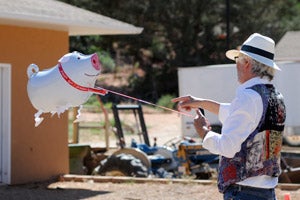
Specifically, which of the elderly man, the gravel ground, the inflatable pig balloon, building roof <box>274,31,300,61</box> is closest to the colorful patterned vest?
the elderly man

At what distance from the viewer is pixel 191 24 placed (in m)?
36.7

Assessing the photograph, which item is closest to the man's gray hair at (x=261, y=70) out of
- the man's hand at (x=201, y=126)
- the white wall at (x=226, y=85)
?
the man's hand at (x=201, y=126)

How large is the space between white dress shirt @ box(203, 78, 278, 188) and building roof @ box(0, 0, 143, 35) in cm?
690

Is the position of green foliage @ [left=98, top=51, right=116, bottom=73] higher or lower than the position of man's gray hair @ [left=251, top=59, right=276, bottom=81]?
higher

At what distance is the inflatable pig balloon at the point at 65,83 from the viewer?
7.34m

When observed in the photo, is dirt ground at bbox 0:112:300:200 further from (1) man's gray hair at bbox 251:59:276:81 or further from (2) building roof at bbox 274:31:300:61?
(2) building roof at bbox 274:31:300:61

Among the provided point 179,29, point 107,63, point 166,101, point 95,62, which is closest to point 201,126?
point 95,62

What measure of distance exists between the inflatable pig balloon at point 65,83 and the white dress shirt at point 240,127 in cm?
273

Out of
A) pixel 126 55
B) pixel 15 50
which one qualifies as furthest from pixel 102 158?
pixel 126 55

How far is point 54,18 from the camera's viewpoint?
1196 cm

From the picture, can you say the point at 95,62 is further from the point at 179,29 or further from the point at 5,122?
the point at 179,29

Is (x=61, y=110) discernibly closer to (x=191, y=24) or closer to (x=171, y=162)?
(x=171, y=162)

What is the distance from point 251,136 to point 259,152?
13 cm

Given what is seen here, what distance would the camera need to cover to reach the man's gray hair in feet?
16.3
